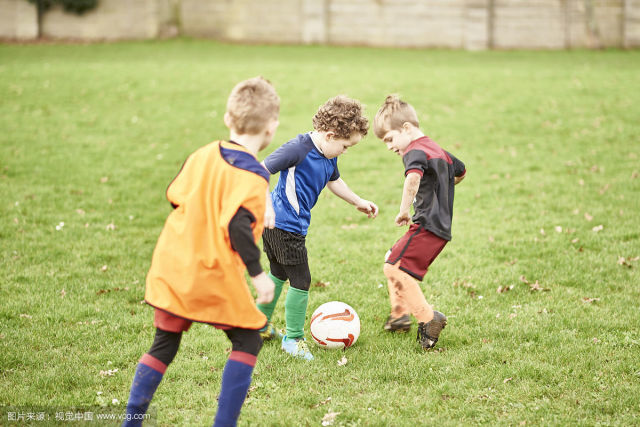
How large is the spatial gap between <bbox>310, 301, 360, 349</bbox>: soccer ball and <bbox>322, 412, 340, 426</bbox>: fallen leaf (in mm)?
1019

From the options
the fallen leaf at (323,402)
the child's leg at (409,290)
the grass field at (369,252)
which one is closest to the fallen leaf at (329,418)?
the grass field at (369,252)

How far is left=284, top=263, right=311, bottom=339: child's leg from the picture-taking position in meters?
5.04

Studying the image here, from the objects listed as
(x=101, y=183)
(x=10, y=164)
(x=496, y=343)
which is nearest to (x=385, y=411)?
(x=496, y=343)

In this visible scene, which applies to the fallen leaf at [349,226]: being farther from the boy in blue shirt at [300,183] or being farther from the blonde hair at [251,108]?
the blonde hair at [251,108]

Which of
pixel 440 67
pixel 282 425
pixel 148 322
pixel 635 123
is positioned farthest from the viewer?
pixel 440 67

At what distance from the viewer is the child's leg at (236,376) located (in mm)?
3473

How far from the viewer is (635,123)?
13.7 metres

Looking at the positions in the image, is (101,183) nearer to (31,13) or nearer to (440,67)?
(440,67)

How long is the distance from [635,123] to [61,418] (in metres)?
13.6

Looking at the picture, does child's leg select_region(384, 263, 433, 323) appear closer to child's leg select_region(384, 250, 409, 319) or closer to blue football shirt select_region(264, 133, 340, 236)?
child's leg select_region(384, 250, 409, 319)

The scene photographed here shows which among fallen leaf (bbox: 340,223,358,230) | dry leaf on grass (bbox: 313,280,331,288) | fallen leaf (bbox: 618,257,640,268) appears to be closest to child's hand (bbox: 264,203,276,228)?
dry leaf on grass (bbox: 313,280,331,288)

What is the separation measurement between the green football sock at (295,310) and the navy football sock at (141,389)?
5.64 feet

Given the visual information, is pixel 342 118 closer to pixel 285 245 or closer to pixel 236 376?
pixel 285 245

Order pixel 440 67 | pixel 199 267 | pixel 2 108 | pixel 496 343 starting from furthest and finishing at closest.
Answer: pixel 440 67 < pixel 2 108 < pixel 496 343 < pixel 199 267
